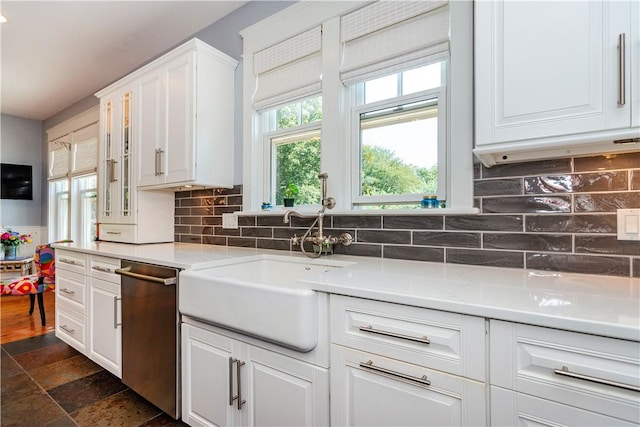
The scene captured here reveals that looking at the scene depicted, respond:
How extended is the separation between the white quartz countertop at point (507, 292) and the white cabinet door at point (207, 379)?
1.94 feet

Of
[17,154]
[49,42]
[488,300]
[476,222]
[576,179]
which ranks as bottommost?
[488,300]

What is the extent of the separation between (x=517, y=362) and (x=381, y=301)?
0.36m

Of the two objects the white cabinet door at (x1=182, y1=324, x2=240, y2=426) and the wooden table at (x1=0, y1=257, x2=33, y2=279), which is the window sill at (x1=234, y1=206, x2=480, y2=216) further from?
the wooden table at (x1=0, y1=257, x2=33, y2=279)

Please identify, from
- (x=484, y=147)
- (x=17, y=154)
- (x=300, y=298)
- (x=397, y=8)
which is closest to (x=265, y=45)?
(x=397, y=8)

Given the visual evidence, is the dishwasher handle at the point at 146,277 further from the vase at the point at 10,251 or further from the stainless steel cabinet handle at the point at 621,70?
the vase at the point at 10,251

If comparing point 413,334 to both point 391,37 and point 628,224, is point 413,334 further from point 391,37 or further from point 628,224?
point 391,37

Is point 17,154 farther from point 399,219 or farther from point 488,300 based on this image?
point 488,300

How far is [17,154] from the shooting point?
4992 millimetres

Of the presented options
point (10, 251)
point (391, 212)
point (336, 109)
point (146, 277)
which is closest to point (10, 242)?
point (10, 251)

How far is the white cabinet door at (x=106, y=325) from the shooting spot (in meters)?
1.89

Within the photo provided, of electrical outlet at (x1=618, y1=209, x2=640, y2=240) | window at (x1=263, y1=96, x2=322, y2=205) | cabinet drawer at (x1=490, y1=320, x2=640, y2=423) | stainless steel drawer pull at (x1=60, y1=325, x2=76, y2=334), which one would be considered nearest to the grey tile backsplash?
electrical outlet at (x1=618, y1=209, x2=640, y2=240)

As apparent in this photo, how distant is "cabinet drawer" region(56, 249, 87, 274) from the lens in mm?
2229

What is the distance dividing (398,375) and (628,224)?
98 centimetres

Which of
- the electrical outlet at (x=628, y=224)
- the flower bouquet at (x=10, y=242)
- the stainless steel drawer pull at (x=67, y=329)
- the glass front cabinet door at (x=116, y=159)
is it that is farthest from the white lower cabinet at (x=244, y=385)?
the flower bouquet at (x=10, y=242)
